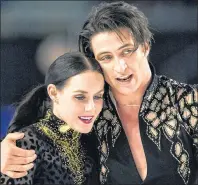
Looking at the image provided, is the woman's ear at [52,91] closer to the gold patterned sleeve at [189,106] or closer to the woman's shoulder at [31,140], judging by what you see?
the woman's shoulder at [31,140]

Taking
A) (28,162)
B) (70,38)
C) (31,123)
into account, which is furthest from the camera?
(70,38)

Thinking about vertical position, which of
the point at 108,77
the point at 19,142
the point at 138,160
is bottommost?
the point at 138,160

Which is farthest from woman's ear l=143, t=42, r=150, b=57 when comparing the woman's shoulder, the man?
the woman's shoulder

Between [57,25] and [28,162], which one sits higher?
[57,25]

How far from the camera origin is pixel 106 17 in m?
1.20

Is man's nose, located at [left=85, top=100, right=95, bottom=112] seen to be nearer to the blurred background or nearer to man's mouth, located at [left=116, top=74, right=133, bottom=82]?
man's mouth, located at [left=116, top=74, right=133, bottom=82]

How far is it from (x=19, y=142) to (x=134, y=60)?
41 cm

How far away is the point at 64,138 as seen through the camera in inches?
46.1

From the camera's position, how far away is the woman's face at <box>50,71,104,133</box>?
3.77 feet

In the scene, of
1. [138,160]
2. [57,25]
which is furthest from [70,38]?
[138,160]

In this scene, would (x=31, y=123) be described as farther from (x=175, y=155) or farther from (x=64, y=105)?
(x=175, y=155)

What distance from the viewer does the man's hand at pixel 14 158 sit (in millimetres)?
1074

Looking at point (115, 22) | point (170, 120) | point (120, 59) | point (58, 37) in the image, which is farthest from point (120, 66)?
point (58, 37)

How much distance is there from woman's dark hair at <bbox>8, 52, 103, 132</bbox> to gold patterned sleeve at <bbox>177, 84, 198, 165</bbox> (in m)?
0.26
